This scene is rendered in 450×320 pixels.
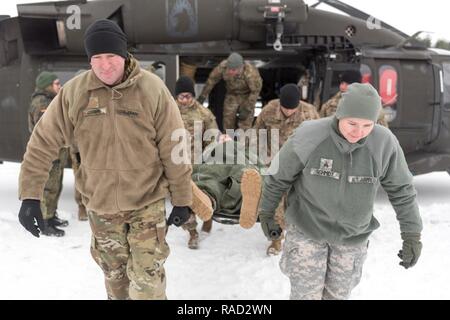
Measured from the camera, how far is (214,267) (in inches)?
153

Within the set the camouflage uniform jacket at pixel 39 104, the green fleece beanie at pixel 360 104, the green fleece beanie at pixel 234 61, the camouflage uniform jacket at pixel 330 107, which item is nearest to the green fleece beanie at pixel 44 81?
the camouflage uniform jacket at pixel 39 104

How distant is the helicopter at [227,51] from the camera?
215 inches

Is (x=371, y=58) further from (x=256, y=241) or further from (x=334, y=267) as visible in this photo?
(x=334, y=267)

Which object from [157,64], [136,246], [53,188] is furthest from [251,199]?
[157,64]

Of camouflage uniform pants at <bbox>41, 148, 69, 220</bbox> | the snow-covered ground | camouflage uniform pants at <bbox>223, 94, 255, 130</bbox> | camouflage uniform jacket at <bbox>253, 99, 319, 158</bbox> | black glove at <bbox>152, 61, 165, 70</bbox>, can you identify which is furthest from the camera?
camouflage uniform pants at <bbox>223, 94, 255, 130</bbox>

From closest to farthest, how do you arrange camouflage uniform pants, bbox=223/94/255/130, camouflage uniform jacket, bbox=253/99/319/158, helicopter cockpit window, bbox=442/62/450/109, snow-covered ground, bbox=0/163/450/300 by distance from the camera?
snow-covered ground, bbox=0/163/450/300 → camouflage uniform jacket, bbox=253/99/319/158 → helicopter cockpit window, bbox=442/62/450/109 → camouflage uniform pants, bbox=223/94/255/130

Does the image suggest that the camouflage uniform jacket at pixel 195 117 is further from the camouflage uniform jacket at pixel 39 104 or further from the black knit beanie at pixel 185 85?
the camouflage uniform jacket at pixel 39 104

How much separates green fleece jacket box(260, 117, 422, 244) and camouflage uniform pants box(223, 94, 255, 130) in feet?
12.6

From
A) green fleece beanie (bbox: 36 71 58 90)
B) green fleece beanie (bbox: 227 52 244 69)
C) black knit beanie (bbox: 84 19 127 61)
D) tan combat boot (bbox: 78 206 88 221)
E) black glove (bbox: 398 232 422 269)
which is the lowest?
tan combat boot (bbox: 78 206 88 221)

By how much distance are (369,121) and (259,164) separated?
2.14 metres

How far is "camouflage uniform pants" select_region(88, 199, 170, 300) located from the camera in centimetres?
244

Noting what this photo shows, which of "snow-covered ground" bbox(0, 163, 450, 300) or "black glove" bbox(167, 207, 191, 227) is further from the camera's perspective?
"snow-covered ground" bbox(0, 163, 450, 300)

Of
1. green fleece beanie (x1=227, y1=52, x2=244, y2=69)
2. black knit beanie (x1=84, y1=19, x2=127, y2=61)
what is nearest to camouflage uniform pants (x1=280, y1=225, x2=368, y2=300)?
black knit beanie (x1=84, y1=19, x2=127, y2=61)

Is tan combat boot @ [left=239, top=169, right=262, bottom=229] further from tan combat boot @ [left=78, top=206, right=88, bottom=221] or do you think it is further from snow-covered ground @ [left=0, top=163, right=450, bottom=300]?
tan combat boot @ [left=78, top=206, right=88, bottom=221]
